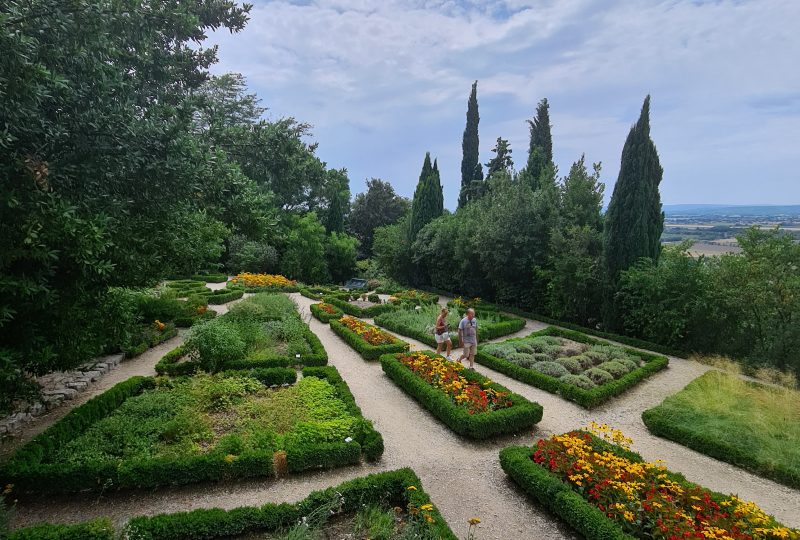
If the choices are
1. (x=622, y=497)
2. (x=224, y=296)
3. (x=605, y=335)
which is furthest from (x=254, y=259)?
(x=622, y=497)

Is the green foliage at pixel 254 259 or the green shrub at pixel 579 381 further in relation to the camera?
the green foliage at pixel 254 259

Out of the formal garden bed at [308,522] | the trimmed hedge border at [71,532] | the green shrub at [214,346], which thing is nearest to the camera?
the trimmed hedge border at [71,532]

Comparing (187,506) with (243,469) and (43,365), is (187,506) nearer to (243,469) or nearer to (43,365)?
(243,469)

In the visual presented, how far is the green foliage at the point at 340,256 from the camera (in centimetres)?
3055

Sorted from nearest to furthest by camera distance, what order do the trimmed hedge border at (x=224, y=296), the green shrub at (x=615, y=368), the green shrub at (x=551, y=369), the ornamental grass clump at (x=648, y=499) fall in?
the ornamental grass clump at (x=648, y=499), the green shrub at (x=551, y=369), the green shrub at (x=615, y=368), the trimmed hedge border at (x=224, y=296)

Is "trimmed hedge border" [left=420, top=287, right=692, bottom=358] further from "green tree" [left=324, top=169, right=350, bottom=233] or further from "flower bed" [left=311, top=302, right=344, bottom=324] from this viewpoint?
"green tree" [left=324, top=169, right=350, bottom=233]

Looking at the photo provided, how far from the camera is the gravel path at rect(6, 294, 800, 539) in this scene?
524 centimetres

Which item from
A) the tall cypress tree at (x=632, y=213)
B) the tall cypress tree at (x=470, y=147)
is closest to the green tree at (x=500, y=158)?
the tall cypress tree at (x=470, y=147)

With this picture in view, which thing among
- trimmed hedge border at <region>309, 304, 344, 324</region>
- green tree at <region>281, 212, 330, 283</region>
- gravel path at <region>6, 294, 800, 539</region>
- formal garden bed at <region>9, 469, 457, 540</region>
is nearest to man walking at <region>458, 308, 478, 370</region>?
gravel path at <region>6, 294, 800, 539</region>

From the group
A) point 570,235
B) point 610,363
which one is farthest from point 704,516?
point 570,235

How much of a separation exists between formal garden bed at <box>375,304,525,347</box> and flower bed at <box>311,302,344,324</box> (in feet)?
5.16

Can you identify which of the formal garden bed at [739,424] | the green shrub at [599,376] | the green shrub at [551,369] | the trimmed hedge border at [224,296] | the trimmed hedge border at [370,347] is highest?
the trimmed hedge border at [224,296]

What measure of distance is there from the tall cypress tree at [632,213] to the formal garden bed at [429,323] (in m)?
3.36

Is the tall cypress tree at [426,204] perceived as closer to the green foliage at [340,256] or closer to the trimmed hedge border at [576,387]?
the green foliage at [340,256]
